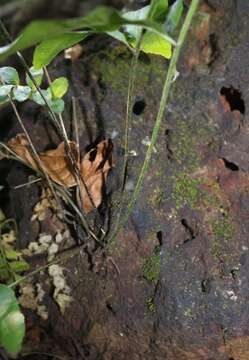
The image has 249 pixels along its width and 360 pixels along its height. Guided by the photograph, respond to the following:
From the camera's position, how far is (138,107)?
1700mm

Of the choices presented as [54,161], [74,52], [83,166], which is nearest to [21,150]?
[54,161]

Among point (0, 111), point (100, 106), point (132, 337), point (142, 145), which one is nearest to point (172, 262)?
point (132, 337)

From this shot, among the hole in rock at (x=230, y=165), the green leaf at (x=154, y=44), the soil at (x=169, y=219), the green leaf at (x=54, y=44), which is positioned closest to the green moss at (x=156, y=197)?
the soil at (x=169, y=219)

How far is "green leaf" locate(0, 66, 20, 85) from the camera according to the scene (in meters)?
1.26

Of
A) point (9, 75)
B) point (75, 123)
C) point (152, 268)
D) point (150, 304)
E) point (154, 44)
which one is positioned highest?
point (154, 44)

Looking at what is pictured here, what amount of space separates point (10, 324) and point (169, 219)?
27.3 inches

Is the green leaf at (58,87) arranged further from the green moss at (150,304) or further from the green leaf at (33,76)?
the green moss at (150,304)

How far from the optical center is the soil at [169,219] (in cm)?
149

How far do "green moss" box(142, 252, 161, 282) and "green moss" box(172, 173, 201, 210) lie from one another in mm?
198

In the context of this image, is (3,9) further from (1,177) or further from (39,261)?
(39,261)

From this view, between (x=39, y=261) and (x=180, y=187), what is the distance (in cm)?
65

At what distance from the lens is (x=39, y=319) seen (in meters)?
1.76

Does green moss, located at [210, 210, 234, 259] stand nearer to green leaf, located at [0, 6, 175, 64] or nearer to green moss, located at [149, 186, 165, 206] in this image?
green moss, located at [149, 186, 165, 206]

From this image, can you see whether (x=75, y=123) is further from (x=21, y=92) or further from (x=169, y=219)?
(x=169, y=219)
